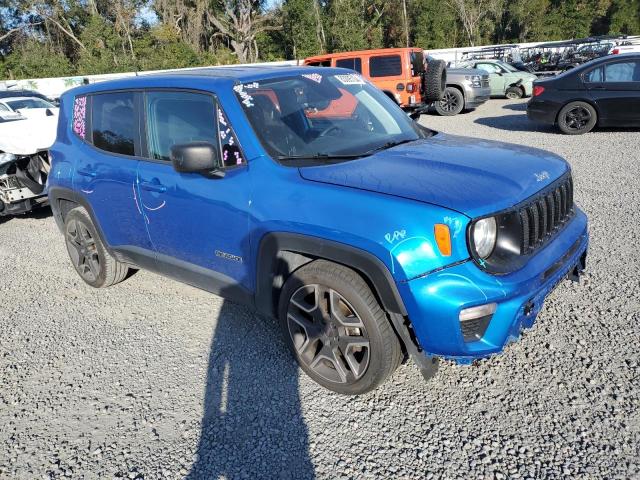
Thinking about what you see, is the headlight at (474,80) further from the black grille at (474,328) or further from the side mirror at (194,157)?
the black grille at (474,328)

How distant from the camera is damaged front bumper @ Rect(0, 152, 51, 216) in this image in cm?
668

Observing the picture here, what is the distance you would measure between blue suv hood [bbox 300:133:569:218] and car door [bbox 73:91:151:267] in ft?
5.38

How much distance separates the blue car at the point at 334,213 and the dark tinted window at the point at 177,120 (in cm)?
1

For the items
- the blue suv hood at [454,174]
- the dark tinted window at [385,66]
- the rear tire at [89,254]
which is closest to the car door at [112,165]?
the rear tire at [89,254]

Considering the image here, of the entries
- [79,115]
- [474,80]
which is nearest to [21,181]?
[79,115]

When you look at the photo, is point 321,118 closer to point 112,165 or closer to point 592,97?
point 112,165

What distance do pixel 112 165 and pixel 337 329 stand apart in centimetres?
231

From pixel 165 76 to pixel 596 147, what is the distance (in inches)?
317

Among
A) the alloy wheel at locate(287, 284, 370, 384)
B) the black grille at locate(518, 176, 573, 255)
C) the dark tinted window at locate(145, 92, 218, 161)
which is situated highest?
the dark tinted window at locate(145, 92, 218, 161)

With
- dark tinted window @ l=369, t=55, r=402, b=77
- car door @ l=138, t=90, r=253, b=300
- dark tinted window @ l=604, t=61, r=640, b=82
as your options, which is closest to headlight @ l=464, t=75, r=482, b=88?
dark tinted window @ l=369, t=55, r=402, b=77

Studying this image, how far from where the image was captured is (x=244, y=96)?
3.24 m

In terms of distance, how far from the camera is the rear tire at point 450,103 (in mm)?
14523

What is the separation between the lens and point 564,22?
150ft

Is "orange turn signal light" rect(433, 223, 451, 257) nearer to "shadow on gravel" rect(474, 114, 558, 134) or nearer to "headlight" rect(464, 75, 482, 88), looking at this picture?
"shadow on gravel" rect(474, 114, 558, 134)
